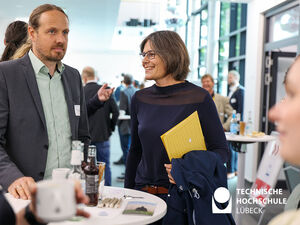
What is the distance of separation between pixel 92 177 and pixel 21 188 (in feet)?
1.05

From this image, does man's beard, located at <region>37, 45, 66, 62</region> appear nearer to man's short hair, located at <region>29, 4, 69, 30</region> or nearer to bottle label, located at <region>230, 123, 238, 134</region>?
man's short hair, located at <region>29, 4, 69, 30</region>

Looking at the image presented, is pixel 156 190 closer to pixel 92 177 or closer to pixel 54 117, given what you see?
pixel 92 177

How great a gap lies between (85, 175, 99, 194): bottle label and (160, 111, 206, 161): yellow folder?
1.34 feet

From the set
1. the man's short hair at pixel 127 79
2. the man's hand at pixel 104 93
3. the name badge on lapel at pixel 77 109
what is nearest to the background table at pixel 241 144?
the man's hand at pixel 104 93

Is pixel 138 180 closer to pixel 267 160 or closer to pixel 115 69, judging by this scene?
pixel 267 160

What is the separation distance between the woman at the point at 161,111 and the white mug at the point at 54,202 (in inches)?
42.2

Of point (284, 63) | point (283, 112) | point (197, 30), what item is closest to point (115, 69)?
point (197, 30)

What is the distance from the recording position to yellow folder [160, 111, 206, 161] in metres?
1.75

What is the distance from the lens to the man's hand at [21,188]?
1.54 metres

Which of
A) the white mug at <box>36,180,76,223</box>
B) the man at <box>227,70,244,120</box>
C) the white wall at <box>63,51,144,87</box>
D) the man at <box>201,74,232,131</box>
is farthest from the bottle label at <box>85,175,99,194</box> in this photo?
the white wall at <box>63,51,144,87</box>

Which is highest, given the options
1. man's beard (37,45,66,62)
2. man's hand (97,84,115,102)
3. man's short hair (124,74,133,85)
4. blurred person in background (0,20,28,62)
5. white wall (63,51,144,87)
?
white wall (63,51,144,87)

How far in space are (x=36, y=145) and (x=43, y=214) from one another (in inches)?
40.6

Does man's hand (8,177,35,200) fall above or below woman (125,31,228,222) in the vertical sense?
below

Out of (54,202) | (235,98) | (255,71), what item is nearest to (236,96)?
(235,98)
